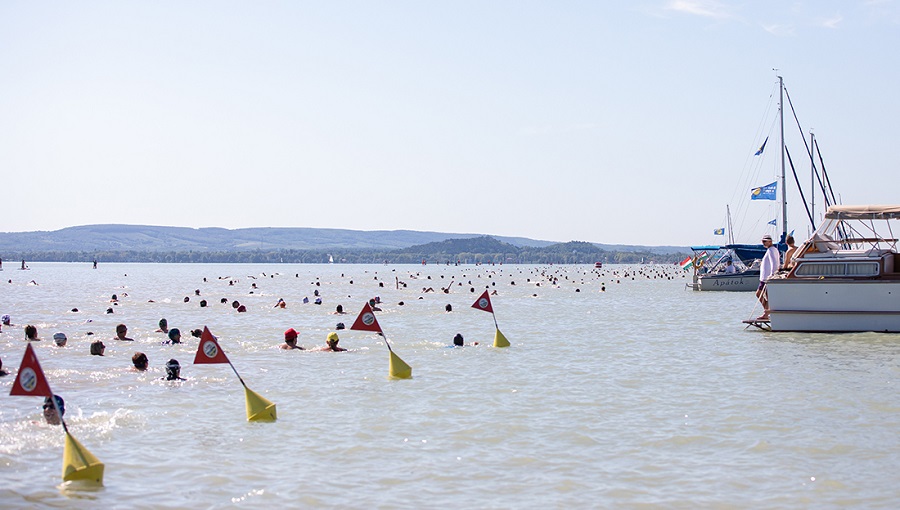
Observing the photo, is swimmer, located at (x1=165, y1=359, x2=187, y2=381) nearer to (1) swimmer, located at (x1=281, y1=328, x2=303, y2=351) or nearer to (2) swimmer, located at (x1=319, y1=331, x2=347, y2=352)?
(2) swimmer, located at (x1=319, y1=331, x2=347, y2=352)

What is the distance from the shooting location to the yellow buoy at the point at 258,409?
1385 cm

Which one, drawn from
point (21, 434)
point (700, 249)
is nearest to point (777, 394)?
point (21, 434)

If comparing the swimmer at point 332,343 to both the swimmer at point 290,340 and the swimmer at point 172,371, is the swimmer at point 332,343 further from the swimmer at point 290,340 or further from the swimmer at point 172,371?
the swimmer at point 172,371

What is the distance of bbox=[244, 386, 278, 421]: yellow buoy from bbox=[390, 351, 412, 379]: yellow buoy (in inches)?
190

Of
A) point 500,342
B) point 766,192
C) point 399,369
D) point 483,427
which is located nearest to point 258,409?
point 483,427

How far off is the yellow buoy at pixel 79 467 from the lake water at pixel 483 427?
23cm

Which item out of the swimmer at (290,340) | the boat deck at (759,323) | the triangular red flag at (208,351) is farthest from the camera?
the boat deck at (759,323)

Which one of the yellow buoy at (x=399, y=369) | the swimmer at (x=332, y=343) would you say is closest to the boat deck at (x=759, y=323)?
the swimmer at (x=332, y=343)

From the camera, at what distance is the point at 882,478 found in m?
10.6

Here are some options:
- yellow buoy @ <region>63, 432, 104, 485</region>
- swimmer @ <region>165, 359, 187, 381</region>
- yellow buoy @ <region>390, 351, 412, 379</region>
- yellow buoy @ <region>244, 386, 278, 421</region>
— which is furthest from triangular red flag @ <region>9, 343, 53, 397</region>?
yellow buoy @ <region>390, 351, 412, 379</region>

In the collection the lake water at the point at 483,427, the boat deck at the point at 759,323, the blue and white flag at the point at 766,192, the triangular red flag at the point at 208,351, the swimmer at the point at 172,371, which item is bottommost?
the lake water at the point at 483,427

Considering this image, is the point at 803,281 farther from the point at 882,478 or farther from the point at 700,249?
the point at 700,249

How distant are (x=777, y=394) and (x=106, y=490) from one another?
1164cm

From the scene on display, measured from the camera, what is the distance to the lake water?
10.1 m
